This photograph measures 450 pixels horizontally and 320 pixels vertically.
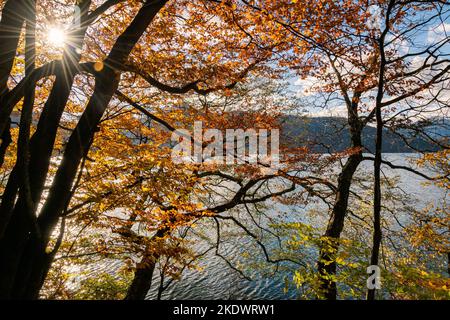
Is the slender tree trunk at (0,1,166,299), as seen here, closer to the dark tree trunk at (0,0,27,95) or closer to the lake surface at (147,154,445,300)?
the dark tree trunk at (0,0,27,95)

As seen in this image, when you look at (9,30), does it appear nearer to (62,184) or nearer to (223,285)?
(62,184)

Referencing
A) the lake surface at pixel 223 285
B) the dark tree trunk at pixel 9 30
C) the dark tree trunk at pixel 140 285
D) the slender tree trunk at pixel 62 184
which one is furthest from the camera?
the lake surface at pixel 223 285

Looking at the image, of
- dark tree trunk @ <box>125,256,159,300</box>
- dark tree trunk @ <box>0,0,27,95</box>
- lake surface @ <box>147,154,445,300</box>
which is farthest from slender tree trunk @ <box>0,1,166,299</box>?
lake surface @ <box>147,154,445,300</box>

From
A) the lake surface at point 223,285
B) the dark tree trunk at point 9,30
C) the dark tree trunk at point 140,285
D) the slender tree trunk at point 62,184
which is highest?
the dark tree trunk at point 9,30

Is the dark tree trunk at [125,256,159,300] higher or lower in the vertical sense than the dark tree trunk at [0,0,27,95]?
lower

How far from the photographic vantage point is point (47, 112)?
399 centimetres

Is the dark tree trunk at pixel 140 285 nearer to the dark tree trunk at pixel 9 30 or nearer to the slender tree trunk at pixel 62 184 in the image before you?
the slender tree trunk at pixel 62 184

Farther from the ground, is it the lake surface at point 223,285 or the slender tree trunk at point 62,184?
the slender tree trunk at point 62,184

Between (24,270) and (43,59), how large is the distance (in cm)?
598

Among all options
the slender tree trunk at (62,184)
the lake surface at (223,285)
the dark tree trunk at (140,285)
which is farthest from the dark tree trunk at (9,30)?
the lake surface at (223,285)

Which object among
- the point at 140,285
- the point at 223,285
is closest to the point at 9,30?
the point at 140,285

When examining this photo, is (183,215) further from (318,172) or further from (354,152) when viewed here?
(354,152)

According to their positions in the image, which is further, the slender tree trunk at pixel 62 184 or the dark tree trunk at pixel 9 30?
the slender tree trunk at pixel 62 184
